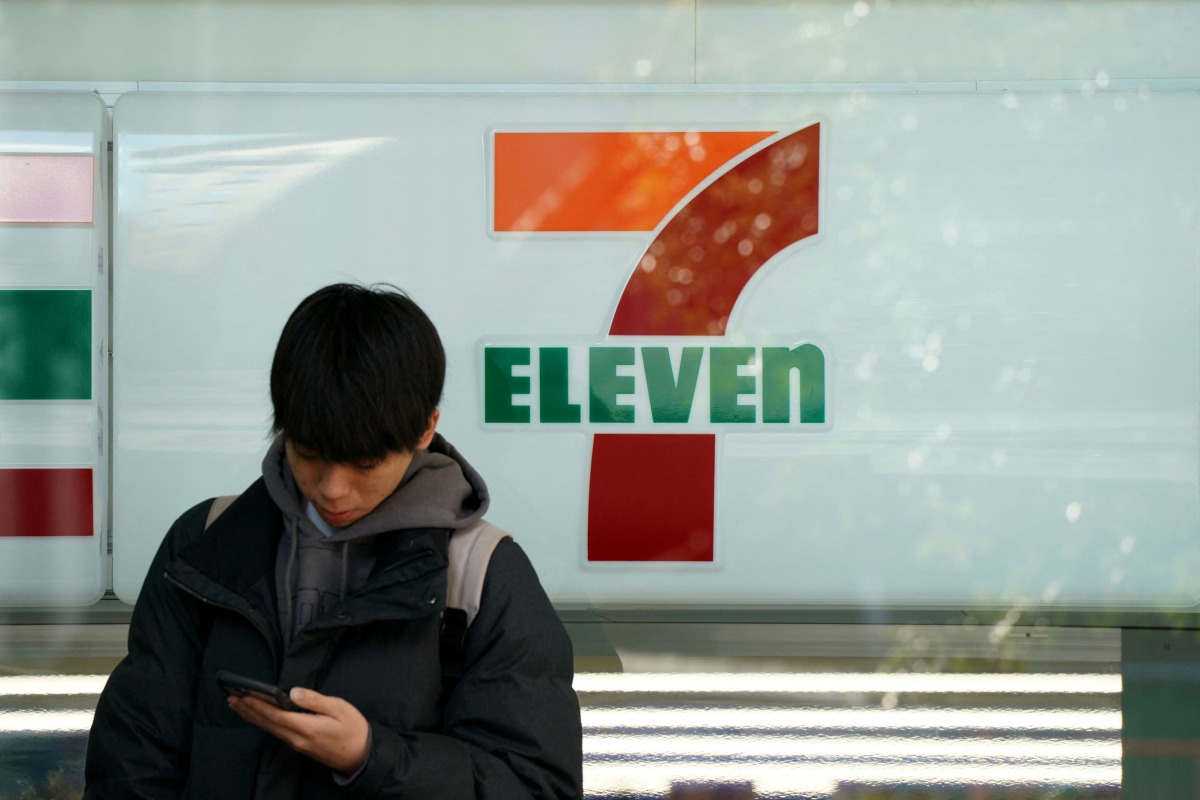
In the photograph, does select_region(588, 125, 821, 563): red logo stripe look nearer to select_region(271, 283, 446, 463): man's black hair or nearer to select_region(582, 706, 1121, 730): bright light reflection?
select_region(582, 706, 1121, 730): bright light reflection

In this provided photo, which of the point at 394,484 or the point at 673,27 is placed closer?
the point at 394,484

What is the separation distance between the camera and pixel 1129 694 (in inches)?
82.4

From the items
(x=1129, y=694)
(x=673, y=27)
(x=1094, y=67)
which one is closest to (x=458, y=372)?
(x=673, y=27)

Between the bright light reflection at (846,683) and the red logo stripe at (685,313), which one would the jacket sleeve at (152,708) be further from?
the bright light reflection at (846,683)

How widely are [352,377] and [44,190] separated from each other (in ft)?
4.03

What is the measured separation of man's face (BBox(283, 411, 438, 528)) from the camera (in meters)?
1.09

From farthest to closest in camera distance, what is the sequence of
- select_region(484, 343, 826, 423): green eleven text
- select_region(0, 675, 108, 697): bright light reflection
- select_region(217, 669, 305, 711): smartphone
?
select_region(0, 675, 108, 697): bright light reflection → select_region(484, 343, 826, 423): green eleven text → select_region(217, 669, 305, 711): smartphone

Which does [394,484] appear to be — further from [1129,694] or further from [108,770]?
[1129,694]

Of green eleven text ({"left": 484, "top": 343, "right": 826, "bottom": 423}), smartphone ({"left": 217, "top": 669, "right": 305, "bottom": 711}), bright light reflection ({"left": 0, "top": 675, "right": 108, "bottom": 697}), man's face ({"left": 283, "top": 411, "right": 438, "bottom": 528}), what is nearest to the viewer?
smartphone ({"left": 217, "top": 669, "right": 305, "bottom": 711})

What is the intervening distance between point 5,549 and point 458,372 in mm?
838

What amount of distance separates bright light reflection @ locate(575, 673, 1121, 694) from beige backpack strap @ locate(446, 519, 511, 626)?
96cm

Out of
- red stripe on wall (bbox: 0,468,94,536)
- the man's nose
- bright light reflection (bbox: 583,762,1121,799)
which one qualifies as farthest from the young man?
bright light reflection (bbox: 583,762,1121,799)

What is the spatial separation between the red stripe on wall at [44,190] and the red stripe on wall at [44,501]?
44cm

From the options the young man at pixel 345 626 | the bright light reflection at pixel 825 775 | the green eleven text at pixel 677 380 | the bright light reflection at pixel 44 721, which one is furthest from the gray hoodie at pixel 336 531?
the bright light reflection at pixel 44 721
